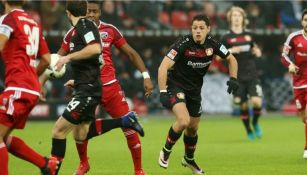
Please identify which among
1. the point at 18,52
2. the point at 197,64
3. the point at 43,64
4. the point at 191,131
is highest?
the point at 18,52

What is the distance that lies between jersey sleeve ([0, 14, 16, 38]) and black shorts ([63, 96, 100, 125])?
1370mm

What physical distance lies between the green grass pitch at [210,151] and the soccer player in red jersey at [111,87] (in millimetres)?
649

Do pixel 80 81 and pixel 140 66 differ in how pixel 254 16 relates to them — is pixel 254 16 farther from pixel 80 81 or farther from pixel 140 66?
pixel 80 81

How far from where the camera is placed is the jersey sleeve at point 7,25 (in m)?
8.71

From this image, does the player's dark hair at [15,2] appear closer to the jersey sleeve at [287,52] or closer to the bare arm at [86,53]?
the bare arm at [86,53]

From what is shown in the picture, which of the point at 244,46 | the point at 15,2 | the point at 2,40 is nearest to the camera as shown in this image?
the point at 2,40

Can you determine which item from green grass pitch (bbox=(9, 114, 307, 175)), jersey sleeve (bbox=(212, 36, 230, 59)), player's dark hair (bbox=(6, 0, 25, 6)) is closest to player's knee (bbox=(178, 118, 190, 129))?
green grass pitch (bbox=(9, 114, 307, 175))

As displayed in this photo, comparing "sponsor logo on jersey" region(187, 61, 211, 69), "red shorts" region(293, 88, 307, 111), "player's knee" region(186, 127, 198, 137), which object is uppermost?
"sponsor logo on jersey" region(187, 61, 211, 69)

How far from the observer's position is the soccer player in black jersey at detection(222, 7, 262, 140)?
17.9m

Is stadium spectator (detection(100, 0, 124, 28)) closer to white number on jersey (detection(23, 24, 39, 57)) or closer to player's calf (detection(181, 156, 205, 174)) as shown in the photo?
player's calf (detection(181, 156, 205, 174))

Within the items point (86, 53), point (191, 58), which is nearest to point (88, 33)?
point (86, 53)

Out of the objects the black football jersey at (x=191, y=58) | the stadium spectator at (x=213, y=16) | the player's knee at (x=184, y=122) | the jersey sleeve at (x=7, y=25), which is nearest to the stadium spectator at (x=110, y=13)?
the stadium spectator at (x=213, y=16)

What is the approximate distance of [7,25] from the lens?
874 centimetres

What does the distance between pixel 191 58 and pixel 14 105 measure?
3429 mm
